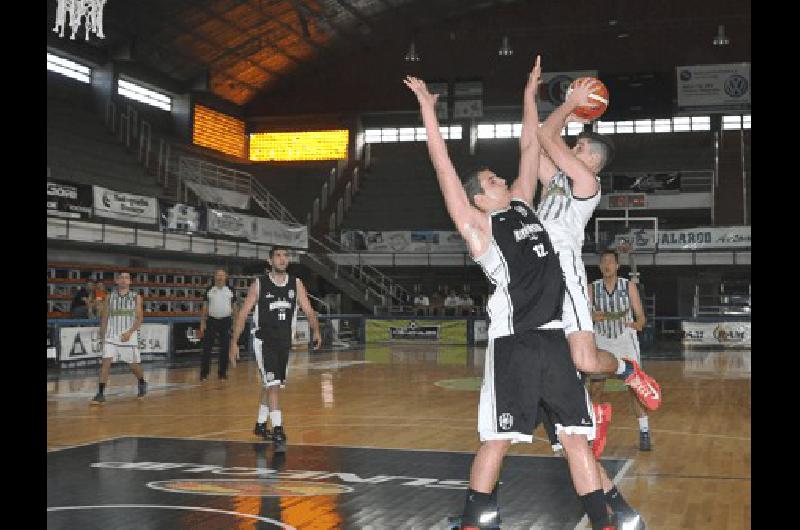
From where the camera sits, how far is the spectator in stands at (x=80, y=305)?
21094 millimetres

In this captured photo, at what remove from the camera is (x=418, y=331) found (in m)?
28.4

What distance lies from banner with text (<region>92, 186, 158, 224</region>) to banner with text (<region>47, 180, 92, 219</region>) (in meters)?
0.28

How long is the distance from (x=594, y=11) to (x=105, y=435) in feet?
102

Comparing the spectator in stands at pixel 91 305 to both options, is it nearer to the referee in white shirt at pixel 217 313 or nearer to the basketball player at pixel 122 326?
the referee in white shirt at pixel 217 313

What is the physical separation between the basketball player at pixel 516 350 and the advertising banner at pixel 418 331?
76.2 ft

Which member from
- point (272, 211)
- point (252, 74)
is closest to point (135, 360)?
point (272, 211)

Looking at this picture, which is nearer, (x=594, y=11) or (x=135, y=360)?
(x=135, y=360)

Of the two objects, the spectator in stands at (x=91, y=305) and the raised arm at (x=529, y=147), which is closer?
the raised arm at (x=529, y=147)

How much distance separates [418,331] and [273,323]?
1934 cm

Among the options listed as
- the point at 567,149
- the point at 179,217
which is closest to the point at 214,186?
the point at 179,217

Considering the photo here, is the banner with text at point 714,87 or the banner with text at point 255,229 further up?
the banner with text at point 714,87

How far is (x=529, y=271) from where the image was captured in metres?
4.52

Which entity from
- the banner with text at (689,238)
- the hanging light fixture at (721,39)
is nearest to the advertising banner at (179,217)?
the banner with text at (689,238)
